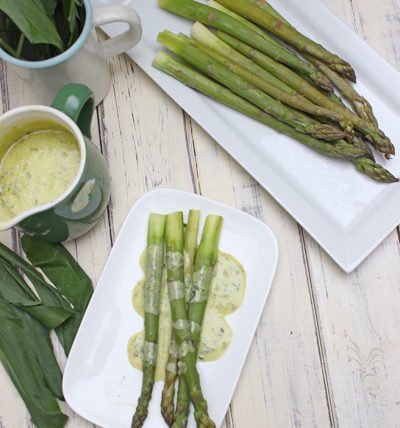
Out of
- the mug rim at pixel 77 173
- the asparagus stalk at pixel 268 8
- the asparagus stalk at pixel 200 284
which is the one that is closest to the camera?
the mug rim at pixel 77 173

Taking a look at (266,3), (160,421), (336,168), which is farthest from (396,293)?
(266,3)

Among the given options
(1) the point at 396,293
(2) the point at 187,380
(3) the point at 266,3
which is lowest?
(2) the point at 187,380

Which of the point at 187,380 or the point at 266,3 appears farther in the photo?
the point at 266,3

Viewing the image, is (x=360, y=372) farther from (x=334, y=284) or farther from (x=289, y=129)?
(x=289, y=129)

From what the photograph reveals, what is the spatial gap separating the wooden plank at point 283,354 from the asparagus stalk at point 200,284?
9 centimetres

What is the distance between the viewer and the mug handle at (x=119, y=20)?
3.63 feet

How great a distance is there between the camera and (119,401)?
1184 mm

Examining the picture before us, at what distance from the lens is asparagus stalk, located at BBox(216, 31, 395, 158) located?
1189 mm

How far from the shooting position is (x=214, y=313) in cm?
120

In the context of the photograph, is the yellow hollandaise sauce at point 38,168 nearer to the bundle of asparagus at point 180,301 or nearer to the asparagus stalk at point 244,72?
the bundle of asparagus at point 180,301

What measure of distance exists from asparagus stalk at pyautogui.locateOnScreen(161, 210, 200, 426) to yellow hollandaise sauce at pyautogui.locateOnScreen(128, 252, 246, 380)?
22 mm

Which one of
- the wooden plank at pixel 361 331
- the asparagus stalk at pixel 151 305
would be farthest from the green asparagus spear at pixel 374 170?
the asparagus stalk at pixel 151 305

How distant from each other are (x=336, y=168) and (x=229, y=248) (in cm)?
24

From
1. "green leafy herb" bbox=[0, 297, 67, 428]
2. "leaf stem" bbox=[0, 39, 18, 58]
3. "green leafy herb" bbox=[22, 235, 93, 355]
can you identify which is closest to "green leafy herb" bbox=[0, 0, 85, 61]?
"leaf stem" bbox=[0, 39, 18, 58]
